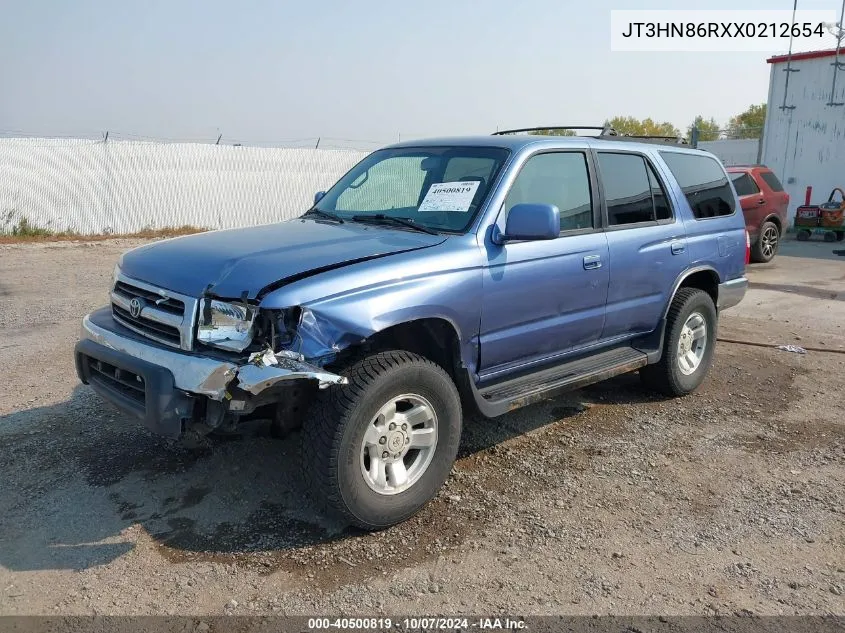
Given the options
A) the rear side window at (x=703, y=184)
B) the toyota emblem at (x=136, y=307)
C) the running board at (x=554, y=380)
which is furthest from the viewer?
the rear side window at (x=703, y=184)

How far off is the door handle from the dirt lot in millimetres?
1197

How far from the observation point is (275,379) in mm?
3016

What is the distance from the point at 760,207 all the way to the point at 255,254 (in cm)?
1231

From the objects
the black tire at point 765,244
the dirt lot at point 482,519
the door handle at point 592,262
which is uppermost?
the door handle at point 592,262

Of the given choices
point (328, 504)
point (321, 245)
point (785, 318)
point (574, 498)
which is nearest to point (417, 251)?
point (321, 245)

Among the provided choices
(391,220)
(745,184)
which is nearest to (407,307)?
(391,220)

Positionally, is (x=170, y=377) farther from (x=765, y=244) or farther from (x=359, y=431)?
(x=765, y=244)

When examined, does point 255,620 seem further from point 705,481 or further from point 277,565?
point 705,481

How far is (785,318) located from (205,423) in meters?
7.77

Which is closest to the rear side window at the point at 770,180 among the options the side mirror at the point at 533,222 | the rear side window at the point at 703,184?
the rear side window at the point at 703,184

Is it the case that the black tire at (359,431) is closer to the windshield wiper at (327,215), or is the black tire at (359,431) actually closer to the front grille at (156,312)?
the front grille at (156,312)

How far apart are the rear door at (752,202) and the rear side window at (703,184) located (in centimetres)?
779

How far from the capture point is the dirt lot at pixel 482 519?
3.07 m

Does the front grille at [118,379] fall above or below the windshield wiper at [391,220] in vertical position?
below
